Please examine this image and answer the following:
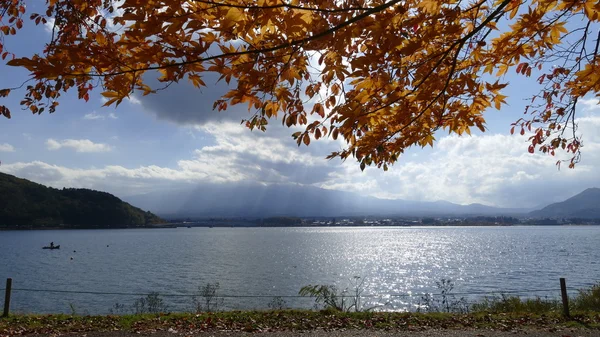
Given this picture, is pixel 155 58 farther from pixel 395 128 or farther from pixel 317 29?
pixel 395 128

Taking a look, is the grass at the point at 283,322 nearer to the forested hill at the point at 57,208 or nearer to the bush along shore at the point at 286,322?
the bush along shore at the point at 286,322

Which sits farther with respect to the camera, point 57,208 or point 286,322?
point 57,208

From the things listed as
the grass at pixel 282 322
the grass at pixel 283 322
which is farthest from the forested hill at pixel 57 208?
the grass at pixel 283 322

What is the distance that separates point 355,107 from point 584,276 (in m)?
43.8

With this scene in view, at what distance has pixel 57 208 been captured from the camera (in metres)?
149

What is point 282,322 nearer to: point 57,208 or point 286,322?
point 286,322

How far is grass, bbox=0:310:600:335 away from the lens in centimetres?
899

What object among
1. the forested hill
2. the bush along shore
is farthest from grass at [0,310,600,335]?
the forested hill

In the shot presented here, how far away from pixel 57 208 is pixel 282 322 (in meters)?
167

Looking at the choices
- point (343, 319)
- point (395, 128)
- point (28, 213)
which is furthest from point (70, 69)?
point (28, 213)

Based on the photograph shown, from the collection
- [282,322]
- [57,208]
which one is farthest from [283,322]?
[57,208]

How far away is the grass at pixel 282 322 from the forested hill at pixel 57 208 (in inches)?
6169

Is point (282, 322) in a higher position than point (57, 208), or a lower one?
lower

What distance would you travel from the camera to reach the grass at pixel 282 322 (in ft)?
Answer: 29.5
